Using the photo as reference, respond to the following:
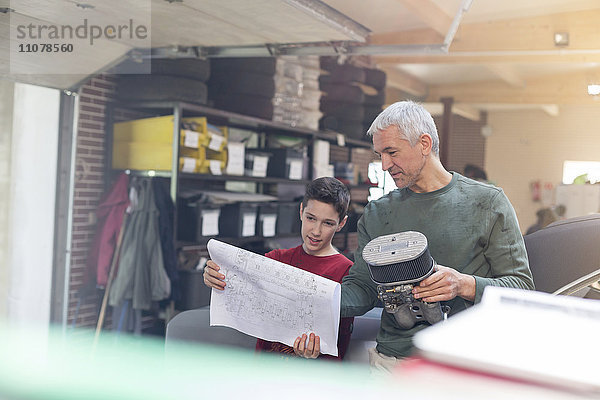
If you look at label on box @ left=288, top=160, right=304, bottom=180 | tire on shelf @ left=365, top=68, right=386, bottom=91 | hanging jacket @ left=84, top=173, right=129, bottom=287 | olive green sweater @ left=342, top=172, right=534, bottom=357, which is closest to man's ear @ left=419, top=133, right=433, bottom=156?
olive green sweater @ left=342, top=172, right=534, bottom=357

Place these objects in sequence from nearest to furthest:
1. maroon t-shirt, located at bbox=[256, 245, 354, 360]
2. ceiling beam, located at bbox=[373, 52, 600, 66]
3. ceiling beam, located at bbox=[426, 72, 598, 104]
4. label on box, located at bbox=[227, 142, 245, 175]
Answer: maroon t-shirt, located at bbox=[256, 245, 354, 360] < label on box, located at bbox=[227, 142, 245, 175] < ceiling beam, located at bbox=[373, 52, 600, 66] < ceiling beam, located at bbox=[426, 72, 598, 104]

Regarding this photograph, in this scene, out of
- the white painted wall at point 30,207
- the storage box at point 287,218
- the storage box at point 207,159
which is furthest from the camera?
the storage box at point 287,218

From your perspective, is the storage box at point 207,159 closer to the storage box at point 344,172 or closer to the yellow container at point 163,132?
the yellow container at point 163,132

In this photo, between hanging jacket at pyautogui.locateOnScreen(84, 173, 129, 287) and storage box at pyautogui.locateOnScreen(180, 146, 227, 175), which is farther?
storage box at pyautogui.locateOnScreen(180, 146, 227, 175)

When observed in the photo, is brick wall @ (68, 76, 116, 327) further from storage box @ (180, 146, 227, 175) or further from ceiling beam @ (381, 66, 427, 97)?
ceiling beam @ (381, 66, 427, 97)

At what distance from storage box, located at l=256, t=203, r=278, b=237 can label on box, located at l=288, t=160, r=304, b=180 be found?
1.29 ft

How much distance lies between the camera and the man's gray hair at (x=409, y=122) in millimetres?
2154

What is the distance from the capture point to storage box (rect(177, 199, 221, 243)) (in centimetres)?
473

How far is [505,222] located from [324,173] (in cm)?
442

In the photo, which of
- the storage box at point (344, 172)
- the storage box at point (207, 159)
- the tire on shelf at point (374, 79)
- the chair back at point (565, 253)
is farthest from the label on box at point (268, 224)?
the chair back at point (565, 253)

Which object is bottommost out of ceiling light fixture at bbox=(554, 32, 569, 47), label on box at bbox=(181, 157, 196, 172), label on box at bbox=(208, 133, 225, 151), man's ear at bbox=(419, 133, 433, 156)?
label on box at bbox=(181, 157, 196, 172)

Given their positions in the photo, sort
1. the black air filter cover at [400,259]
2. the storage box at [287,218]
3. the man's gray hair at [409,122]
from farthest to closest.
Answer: the storage box at [287,218]
the man's gray hair at [409,122]
the black air filter cover at [400,259]

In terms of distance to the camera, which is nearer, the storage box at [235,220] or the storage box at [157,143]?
the storage box at [157,143]

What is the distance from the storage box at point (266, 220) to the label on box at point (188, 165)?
0.92 m
